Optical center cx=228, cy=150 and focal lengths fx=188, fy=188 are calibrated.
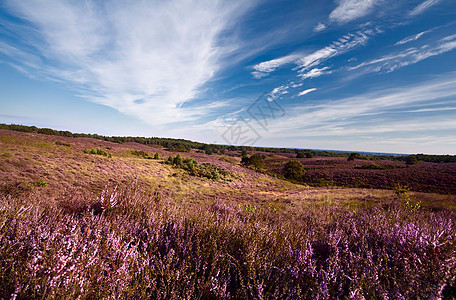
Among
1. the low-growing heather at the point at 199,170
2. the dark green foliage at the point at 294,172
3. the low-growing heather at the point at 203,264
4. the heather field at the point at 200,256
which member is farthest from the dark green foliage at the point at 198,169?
the dark green foliage at the point at 294,172

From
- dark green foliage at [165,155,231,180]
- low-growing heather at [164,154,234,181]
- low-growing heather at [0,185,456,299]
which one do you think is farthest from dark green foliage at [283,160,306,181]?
low-growing heather at [0,185,456,299]

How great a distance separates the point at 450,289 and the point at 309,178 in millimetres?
42766

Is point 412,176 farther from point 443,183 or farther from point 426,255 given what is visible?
point 426,255

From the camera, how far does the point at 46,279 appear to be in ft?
4.35

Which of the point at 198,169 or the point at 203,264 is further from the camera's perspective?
the point at 198,169

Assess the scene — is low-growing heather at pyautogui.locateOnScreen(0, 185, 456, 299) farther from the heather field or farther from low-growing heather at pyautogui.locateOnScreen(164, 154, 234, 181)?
low-growing heather at pyautogui.locateOnScreen(164, 154, 234, 181)

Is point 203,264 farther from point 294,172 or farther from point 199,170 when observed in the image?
point 294,172

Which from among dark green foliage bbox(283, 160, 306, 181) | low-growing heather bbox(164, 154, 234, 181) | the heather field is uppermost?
the heather field

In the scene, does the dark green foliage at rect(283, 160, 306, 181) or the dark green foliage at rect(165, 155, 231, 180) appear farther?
the dark green foliage at rect(283, 160, 306, 181)

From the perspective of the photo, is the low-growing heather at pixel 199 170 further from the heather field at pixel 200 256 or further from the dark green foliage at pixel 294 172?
the dark green foliage at pixel 294 172

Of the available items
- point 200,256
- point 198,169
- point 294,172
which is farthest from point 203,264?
point 294,172

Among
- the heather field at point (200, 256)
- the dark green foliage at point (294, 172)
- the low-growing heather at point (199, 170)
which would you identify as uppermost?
the heather field at point (200, 256)

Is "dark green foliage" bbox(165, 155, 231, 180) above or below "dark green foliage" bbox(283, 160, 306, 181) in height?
above

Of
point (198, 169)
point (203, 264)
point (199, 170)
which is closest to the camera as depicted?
point (203, 264)
